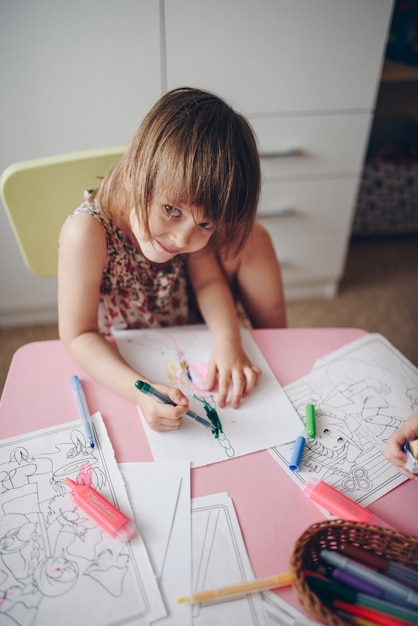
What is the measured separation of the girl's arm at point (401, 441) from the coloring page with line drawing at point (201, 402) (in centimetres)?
11

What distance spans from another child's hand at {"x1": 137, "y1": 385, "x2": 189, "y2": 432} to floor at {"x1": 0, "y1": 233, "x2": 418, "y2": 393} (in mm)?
978

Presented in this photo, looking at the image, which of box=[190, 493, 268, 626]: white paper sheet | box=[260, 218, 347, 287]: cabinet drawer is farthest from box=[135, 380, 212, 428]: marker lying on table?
box=[260, 218, 347, 287]: cabinet drawer

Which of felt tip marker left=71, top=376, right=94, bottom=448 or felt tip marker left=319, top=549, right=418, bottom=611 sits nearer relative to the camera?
felt tip marker left=319, top=549, right=418, bottom=611

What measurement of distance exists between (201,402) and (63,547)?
0.25 m

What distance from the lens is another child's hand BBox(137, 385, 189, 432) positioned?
624mm

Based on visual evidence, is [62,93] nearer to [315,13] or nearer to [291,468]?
[315,13]

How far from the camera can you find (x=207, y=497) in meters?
0.56

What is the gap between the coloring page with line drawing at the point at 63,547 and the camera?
0.46 m

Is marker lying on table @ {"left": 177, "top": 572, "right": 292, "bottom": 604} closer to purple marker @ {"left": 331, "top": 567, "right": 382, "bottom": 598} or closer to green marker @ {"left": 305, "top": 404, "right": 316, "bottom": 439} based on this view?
purple marker @ {"left": 331, "top": 567, "right": 382, "bottom": 598}

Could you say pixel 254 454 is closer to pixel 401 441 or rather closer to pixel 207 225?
pixel 401 441

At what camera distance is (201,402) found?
2.25 feet

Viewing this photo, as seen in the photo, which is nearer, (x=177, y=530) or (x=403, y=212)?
(x=177, y=530)

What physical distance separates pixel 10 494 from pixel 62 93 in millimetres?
1083

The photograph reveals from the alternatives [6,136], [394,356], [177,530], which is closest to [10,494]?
[177,530]
